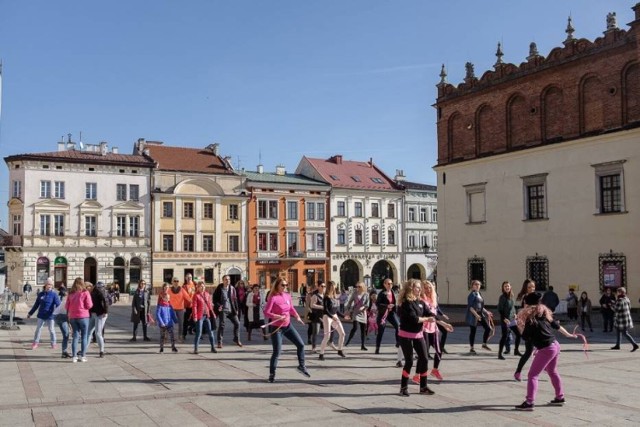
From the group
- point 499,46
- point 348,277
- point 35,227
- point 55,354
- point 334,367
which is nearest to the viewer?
point 334,367

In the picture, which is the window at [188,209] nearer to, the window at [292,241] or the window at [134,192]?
the window at [134,192]

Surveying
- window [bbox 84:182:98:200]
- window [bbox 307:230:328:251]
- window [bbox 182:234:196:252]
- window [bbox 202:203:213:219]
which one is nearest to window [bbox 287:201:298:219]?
window [bbox 307:230:328:251]

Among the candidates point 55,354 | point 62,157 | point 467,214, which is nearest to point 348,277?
point 62,157

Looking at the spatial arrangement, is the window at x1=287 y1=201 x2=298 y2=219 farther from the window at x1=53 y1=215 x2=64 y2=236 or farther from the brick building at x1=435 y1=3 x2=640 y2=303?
the brick building at x1=435 y1=3 x2=640 y2=303

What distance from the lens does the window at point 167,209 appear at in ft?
194

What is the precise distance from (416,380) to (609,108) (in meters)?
20.5

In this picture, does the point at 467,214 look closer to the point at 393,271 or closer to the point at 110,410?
the point at 110,410

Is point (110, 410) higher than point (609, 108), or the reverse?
point (609, 108)

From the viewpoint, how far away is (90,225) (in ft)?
187

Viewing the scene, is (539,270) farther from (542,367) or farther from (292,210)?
(292,210)

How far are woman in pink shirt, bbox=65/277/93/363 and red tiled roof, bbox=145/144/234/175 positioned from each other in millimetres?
46091

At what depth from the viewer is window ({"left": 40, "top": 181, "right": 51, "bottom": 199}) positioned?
55.3 meters

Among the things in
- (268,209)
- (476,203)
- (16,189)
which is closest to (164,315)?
(476,203)

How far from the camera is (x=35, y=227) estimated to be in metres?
54.8
